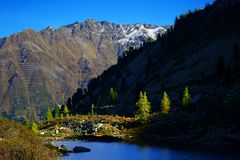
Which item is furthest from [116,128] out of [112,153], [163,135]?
[112,153]

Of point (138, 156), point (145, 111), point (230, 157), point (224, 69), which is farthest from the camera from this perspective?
point (224, 69)

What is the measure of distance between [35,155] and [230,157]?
58.4 meters

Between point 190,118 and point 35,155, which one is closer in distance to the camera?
point 35,155

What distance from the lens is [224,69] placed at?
188 metres

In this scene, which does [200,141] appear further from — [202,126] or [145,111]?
[145,111]

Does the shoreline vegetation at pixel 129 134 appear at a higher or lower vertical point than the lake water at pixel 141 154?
higher

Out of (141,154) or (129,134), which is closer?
(141,154)

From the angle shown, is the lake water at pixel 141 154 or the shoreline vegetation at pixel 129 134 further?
the shoreline vegetation at pixel 129 134

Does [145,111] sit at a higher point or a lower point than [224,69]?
lower

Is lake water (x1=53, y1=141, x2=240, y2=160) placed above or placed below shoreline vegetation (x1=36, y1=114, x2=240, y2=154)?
below

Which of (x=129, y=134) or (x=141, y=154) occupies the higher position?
(x=129, y=134)

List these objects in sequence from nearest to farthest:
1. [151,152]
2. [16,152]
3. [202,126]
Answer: [16,152], [151,152], [202,126]

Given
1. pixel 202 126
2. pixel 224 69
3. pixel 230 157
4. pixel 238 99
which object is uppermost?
pixel 224 69

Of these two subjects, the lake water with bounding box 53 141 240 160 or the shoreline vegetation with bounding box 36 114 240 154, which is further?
the shoreline vegetation with bounding box 36 114 240 154
